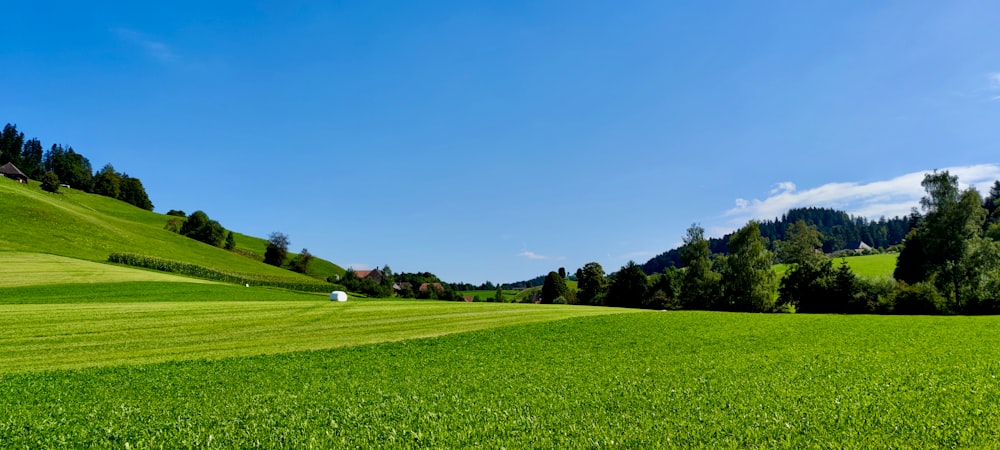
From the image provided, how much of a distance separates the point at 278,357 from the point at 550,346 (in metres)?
13.0

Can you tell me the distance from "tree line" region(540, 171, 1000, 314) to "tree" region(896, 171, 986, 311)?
0.09m

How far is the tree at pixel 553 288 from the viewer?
131 meters

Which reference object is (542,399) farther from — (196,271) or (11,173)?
(11,173)

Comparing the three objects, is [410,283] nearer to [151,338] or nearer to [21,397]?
[151,338]

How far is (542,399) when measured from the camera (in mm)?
12117

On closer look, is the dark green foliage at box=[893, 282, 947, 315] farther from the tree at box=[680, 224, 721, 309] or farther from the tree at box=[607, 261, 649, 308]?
the tree at box=[607, 261, 649, 308]

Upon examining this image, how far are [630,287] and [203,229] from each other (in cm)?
12083

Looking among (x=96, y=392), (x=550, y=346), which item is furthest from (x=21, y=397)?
(x=550, y=346)

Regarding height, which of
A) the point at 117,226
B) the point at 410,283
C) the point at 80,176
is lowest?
the point at 410,283

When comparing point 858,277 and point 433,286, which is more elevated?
point 858,277

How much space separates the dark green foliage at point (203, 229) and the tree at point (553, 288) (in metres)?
96.9

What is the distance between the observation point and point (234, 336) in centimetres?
2900

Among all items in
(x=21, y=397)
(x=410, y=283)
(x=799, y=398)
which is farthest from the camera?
(x=410, y=283)

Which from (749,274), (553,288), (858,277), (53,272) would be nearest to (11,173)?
(53,272)
